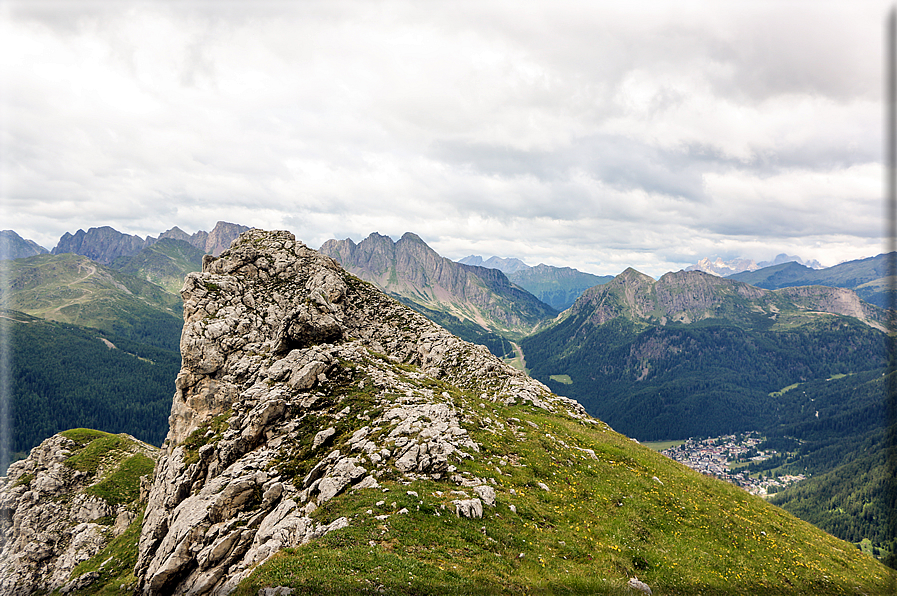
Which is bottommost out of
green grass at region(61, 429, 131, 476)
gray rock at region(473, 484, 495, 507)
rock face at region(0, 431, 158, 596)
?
rock face at region(0, 431, 158, 596)

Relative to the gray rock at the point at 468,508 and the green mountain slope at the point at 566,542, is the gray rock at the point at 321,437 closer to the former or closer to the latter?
the green mountain slope at the point at 566,542

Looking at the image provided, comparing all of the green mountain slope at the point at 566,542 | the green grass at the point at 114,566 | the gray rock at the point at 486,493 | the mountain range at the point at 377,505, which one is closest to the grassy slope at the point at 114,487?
the green grass at the point at 114,566

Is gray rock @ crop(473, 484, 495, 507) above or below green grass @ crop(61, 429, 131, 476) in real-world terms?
above

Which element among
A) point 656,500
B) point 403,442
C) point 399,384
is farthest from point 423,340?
point 656,500

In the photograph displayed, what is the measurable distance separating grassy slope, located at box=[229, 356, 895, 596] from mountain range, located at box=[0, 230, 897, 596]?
12cm

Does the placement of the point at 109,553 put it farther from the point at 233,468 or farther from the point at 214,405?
Result: the point at 233,468

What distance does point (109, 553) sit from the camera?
45344mm

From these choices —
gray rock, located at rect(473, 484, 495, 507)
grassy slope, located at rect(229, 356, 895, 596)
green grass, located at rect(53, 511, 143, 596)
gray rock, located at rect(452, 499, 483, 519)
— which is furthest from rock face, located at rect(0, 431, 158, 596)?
gray rock, located at rect(473, 484, 495, 507)

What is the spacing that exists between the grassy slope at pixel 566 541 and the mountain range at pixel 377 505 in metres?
0.12

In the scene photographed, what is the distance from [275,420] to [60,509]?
5125cm

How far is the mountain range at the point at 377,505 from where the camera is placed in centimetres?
1891

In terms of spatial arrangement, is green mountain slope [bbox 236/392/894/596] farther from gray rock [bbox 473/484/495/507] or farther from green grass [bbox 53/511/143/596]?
green grass [bbox 53/511/143/596]

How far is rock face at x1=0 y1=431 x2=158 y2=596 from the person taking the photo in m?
47.4

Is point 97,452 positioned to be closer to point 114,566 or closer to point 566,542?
point 114,566
